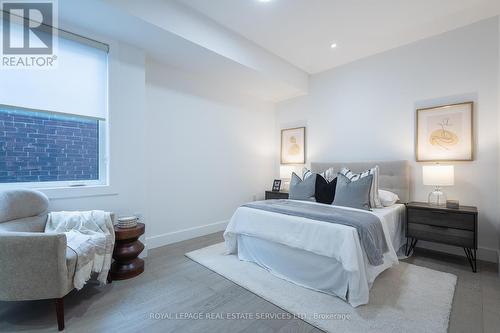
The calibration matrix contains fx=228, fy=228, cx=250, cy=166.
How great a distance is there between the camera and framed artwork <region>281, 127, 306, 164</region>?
483 centimetres

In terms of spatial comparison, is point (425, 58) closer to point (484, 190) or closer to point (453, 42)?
point (453, 42)

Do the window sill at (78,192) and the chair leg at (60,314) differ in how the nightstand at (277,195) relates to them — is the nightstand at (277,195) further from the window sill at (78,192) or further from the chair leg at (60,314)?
the chair leg at (60,314)

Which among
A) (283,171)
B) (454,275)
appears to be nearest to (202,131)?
(283,171)

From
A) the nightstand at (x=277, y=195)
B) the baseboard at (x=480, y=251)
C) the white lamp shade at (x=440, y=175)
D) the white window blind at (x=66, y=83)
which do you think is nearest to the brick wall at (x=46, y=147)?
the white window blind at (x=66, y=83)

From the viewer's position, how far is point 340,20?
299 centimetres

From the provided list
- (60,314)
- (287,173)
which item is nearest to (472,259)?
(287,173)

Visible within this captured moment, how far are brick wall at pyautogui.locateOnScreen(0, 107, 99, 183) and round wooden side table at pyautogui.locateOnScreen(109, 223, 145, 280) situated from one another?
Answer: 897 mm

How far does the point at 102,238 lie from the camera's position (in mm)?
2100

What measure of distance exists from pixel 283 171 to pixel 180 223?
2415 mm

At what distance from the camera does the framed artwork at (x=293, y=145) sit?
4834 millimetres

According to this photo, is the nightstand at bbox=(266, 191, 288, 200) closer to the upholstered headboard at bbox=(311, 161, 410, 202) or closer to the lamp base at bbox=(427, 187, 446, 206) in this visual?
the upholstered headboard at bbox=(311, 161, 410, 202)

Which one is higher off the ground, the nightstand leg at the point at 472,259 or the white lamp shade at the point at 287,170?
the white lamp shade at the point at 287,170

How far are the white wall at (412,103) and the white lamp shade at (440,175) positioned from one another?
40 centimetres

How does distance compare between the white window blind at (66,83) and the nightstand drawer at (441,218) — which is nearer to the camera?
the white window blind at (66,83)
